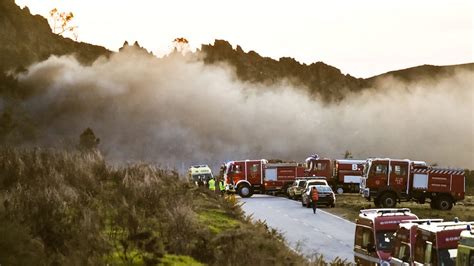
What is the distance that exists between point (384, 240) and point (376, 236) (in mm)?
199

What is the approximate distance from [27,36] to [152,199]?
19009cm

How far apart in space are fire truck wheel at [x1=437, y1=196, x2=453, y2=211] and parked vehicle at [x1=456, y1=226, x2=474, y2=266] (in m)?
39.9

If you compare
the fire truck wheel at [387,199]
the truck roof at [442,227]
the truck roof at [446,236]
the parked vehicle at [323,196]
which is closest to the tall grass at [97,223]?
the truck roof at [442,227]

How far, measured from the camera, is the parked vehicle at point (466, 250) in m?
10.9

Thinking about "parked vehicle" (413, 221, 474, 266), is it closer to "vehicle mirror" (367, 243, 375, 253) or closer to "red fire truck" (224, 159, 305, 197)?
"vehicle mirror" (367, 243, 375, 253)

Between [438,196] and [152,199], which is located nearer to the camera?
[152,199]

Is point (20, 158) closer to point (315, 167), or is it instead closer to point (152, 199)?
point (152, 199)

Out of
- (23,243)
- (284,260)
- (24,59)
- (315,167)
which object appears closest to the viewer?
(23,243)

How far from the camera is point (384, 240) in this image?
17.9 meters

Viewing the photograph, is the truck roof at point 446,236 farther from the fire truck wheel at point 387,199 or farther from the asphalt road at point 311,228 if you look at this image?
the fire truck wheel at point 387,199

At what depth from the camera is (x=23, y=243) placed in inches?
475

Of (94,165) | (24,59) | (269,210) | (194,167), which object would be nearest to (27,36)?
(24,59)

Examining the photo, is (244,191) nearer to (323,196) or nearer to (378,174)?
(323,196)

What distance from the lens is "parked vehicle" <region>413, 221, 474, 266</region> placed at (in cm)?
1345
